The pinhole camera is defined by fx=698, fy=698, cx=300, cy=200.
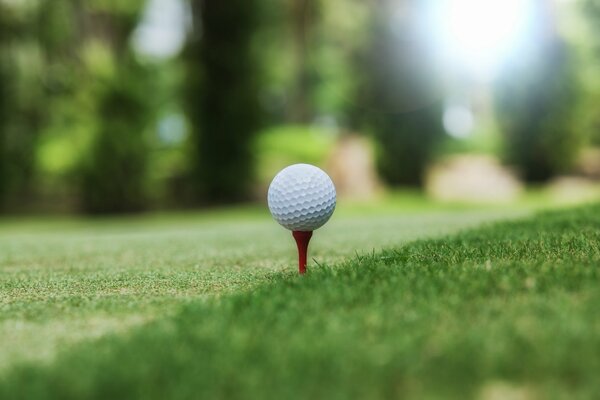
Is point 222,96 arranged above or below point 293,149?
above

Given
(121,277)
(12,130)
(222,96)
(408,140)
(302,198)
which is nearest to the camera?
(302,198)

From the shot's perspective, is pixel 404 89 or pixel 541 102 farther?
pixel 541 102

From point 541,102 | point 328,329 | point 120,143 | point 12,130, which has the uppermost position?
point 328,329

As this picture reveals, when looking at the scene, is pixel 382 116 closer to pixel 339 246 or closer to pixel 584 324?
pixel 339 246

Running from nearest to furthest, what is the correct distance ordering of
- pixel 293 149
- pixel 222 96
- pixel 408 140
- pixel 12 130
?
pixel 222 96 → pixel 408 140 → pixel 12 130 → pixel 293 149

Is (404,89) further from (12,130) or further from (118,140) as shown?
(12,130)

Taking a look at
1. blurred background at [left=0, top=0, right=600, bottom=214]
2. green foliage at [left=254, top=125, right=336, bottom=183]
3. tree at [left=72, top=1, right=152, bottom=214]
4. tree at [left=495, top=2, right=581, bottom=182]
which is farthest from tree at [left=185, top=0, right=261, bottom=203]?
tree at [left=495, top=2, right=581, bottom=182]

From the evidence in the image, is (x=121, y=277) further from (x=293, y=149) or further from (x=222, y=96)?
(x=293, y=149)

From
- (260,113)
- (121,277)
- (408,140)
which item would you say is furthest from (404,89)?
(121,277)
